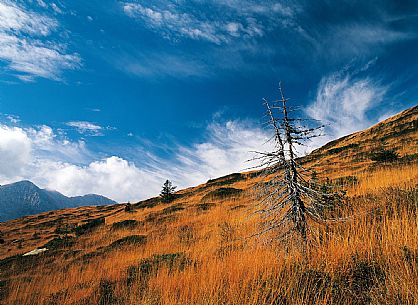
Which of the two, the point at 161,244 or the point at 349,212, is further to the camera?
the point at 161,244

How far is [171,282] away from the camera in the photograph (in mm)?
3693

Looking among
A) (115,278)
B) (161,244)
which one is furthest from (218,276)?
(161,244)

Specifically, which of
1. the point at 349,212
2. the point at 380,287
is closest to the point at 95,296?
the point at 380,287

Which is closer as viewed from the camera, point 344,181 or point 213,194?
A: point 344,181

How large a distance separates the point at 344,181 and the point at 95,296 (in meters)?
9.38

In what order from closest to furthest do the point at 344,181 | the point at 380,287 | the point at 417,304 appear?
the point at 417,304, the point at 380,287, the point at 344,181

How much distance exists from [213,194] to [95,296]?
1428 cm

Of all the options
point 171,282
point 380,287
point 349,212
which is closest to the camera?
point 380,287

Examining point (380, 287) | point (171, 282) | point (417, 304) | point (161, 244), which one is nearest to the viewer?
point (417, 304)

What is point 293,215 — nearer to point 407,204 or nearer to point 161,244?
point 407,204

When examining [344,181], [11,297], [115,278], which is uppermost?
[344,181]

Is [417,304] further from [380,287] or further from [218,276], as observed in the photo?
[218,276]

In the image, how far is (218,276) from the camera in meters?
3.34

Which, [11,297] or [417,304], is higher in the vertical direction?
[417,304]
